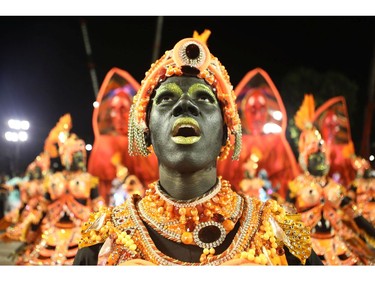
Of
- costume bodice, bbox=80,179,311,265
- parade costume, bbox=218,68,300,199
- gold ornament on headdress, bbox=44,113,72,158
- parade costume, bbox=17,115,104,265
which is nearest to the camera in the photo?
costume bodice, bbox=80,179,311,265

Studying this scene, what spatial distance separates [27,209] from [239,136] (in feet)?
10.0

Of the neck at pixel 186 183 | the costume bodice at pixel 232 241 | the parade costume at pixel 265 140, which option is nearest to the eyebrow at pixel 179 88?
the neck at pixel 186 183

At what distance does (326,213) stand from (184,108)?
2.61 metres

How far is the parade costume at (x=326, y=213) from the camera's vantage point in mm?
3383

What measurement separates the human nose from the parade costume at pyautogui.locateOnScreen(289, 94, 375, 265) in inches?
82.2

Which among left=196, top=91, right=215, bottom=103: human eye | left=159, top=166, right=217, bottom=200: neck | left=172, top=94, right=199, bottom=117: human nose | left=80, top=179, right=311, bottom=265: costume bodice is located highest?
left=196, top=91, right=215, bottom=103: human eye

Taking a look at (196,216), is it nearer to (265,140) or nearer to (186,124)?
(186,124)

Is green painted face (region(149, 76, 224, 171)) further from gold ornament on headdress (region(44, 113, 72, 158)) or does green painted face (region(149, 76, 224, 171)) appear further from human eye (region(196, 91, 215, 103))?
gold ornament on headdress (region(44, 113, 72, 158))

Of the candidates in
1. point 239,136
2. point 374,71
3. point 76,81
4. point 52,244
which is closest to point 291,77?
point 374,71

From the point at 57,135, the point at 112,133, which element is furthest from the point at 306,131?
the point at 57,135

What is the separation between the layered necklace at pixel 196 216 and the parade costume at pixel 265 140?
3641 mm

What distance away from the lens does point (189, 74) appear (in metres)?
1.67

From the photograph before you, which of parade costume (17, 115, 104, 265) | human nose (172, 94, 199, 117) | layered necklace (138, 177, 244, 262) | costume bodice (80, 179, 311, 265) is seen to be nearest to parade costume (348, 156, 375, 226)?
parade costume (17, 115, 104, 265)

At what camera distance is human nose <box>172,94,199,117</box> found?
1583mm
